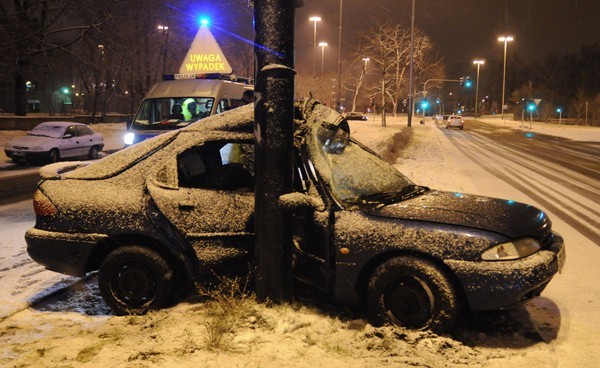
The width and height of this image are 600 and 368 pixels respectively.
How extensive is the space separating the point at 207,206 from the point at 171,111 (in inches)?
332

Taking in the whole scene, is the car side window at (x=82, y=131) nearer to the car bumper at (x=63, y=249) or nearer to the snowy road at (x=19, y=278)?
the snowy road at (x=19, y=278)

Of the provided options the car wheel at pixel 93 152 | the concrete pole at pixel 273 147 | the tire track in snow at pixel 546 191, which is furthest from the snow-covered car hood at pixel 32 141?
the concrete pole at pixel 273 147

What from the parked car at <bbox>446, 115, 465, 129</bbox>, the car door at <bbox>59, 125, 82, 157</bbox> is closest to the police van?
the car door at <bbox>59, 125, 82, 157</bbox>

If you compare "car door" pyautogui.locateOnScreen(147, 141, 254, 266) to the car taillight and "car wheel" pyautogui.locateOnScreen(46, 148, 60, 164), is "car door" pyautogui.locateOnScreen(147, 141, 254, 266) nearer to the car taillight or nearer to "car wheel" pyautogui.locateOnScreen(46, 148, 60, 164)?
the car taillight

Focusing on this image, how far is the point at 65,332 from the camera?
420 centimetres

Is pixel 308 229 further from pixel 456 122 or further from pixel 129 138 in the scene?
pixel 456 122

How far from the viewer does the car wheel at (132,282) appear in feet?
14.7

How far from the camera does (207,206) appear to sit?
449cm

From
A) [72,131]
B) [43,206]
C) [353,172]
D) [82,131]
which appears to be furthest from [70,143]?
[353,172]

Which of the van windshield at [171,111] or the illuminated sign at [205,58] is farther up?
the illuminated sign at [205,58]

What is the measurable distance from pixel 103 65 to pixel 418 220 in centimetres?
3904

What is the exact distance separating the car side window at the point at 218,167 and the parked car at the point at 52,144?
1512 centimetres

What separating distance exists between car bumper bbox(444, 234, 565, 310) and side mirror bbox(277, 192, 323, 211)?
110 centimetres

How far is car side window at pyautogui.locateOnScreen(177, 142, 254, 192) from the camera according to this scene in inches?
186
